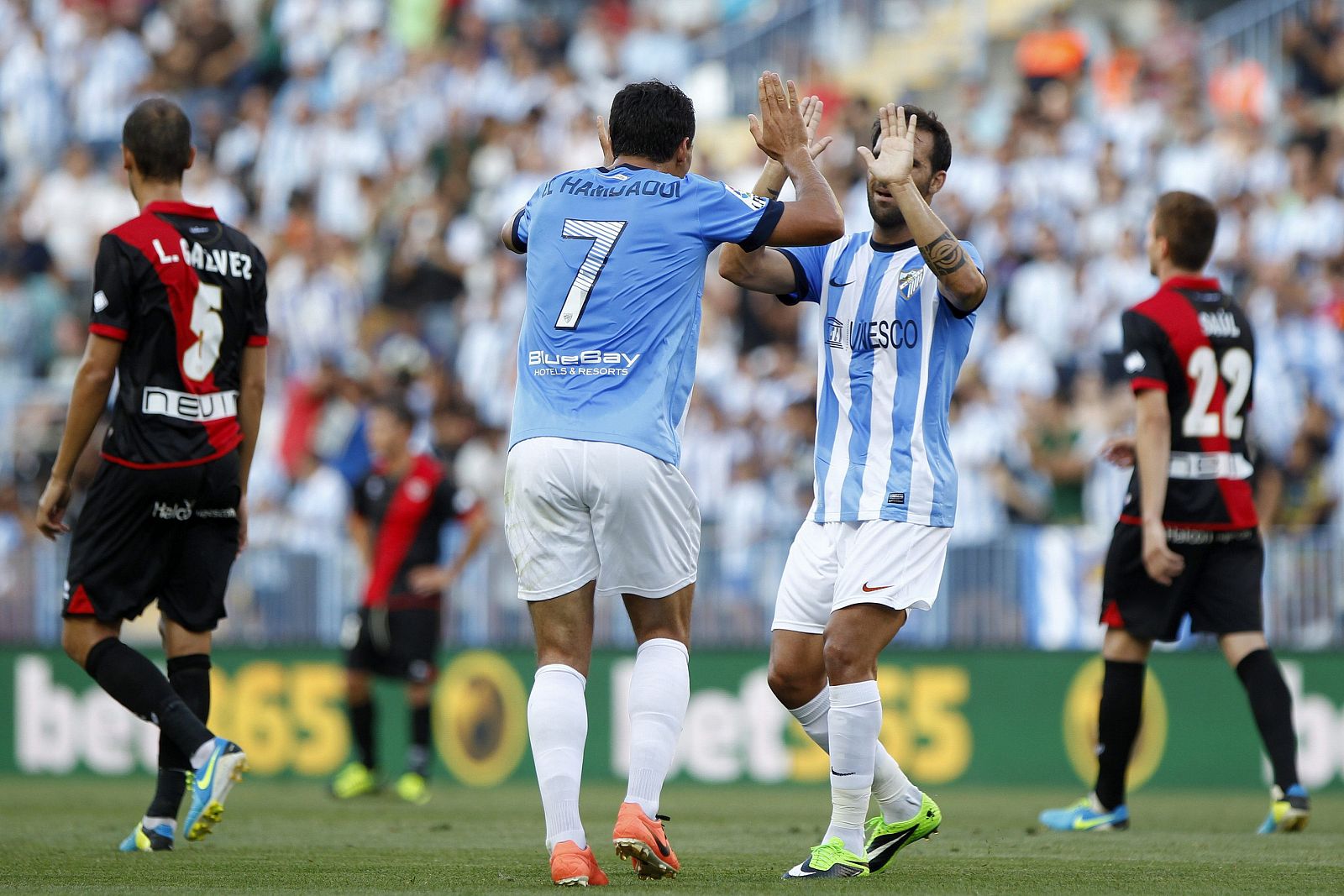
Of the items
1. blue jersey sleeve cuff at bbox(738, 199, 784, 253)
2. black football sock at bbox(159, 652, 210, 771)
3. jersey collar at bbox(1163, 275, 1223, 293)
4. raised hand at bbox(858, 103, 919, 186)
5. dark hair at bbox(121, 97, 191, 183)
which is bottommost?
black football sock at bbox(159, 652, 210, 771)

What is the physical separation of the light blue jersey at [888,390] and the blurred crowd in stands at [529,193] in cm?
491

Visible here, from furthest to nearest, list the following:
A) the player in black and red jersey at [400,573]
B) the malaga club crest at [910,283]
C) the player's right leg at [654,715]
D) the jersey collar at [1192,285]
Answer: the player in black and red jersey at [400,573] → the jersey collar at [1192,285] → the malaga club crest at [910,283] → the player's right leg at [654,715]

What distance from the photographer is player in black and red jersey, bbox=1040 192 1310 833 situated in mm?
8336

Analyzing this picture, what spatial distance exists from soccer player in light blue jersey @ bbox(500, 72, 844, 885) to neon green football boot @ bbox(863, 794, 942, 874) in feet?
2.75

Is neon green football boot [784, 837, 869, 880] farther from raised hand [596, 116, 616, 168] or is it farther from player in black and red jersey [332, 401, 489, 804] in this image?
player in black and red jersey [332, 401, 489, 804]

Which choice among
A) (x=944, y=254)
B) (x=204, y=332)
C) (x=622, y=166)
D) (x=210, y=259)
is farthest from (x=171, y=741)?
(x=944, y=254)

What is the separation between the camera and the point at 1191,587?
8.50 meters

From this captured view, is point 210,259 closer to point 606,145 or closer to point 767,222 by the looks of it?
point 606,145

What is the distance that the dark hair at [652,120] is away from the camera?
6121 mm

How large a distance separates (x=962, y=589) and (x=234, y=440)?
22.9 feet

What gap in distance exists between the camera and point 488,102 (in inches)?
811

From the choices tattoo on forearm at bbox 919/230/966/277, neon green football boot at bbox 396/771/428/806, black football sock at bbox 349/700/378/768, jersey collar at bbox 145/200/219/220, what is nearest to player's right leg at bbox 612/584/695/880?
Result: tattoo on forearm at bbox 919/230/966/277

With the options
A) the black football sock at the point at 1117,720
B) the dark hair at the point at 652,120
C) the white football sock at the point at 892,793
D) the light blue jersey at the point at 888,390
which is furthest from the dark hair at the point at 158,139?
the black football sock at the point at 1117,720

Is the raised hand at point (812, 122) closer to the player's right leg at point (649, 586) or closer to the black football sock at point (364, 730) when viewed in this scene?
the player's right leg at point (649, 586)
